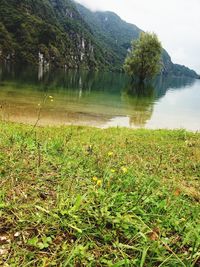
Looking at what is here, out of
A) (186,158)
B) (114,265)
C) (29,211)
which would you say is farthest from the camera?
(186,158)

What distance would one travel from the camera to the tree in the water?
7994 cm

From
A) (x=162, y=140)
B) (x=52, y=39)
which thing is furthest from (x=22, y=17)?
(x=162, y=140)

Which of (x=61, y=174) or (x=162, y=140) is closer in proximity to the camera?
(x=61, y=174)

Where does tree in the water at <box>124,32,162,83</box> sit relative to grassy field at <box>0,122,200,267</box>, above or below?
above

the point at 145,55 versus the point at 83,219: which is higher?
Result: the point at 145,55

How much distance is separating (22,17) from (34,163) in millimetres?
208982

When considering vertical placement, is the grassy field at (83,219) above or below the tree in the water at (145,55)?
below

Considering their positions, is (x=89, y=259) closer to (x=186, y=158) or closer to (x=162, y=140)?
(x=186, y=158)

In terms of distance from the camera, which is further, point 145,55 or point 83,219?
point 145,55

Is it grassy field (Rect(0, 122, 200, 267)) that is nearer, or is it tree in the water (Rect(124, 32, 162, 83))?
grassy field (Rect(0, 122, 200, 267))

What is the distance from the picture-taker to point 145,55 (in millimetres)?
80625

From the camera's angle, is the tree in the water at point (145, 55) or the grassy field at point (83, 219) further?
the tree in the water at point (145, 55)

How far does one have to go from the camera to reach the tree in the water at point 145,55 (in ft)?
262

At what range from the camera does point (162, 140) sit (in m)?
13.5
